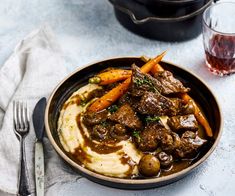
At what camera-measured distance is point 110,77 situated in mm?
3055

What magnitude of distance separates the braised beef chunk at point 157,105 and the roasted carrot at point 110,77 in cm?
31

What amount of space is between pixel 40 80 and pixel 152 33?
99 centimetres

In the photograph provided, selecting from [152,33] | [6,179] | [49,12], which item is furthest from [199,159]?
[49,12]

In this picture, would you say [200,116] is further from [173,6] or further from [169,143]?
[173,6]

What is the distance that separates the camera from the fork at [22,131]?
8.77ft

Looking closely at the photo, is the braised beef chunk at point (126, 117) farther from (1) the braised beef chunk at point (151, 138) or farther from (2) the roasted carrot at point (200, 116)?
(2) the roasted carrot at point (200, 116)

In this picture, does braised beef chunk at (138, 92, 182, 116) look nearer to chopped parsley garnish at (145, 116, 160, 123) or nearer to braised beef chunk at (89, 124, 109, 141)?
chopped parsley garnish at (145, 116, 160, 123)

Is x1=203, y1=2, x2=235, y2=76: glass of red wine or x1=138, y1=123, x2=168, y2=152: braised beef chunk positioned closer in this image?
x1=138, y1=123, x2=168, y2=152: braised beef chunk

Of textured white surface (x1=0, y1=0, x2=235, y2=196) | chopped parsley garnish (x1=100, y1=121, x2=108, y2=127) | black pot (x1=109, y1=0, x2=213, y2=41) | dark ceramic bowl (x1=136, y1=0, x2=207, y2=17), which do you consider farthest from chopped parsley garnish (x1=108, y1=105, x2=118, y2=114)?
dark ceramic bowl (x1=136, y1=0, x2=207, y2=17)

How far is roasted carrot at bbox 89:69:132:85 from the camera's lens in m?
3.04

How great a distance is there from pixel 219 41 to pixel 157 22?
0.51 meters

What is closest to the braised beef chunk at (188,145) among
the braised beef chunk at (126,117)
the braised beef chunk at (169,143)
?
the braised beef chunk at (169,143)

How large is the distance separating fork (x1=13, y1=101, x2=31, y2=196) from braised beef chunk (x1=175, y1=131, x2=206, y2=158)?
87 cm

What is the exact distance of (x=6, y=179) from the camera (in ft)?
9.09
